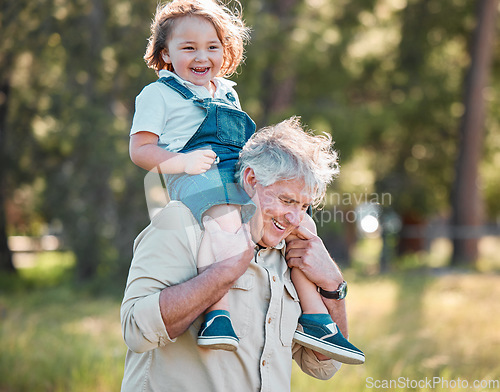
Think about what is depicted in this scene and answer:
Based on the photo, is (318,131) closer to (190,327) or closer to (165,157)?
(165,157)

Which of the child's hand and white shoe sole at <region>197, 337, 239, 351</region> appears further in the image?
the child's hand

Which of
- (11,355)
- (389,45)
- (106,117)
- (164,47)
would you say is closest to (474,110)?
(389,45)

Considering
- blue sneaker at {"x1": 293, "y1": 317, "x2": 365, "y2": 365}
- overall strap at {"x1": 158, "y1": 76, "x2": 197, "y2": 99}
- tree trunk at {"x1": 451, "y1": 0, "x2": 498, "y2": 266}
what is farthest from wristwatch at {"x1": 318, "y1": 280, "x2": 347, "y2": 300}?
tree trunk at {"x1": 451, "y1": 0, "x2": 498, "y2": 266}

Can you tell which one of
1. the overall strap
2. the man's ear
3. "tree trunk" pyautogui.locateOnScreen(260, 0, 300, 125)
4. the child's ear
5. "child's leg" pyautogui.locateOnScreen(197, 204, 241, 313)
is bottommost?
"child's leg" pyautogui.locateOnScreen(197, 204, 241, 313)

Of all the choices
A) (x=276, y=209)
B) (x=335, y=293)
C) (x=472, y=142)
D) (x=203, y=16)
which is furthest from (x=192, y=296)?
(x=472, y=142)

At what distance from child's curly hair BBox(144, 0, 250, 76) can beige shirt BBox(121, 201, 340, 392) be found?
817 millimetres

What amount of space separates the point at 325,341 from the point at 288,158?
0.74m

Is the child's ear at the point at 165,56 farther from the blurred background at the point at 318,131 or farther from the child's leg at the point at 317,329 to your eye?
the blurred background at the point at 318,131

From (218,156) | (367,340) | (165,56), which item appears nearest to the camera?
(218,156)

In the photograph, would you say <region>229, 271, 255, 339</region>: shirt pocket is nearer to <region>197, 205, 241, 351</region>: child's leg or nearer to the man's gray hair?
<region>197, 205, 241, 351</region>: child's leg

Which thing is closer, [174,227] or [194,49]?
[174,227]

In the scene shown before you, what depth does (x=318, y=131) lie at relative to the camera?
478 inches

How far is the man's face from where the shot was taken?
95.0 inches

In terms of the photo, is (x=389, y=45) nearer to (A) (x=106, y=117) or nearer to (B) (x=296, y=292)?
(A) (x=106, y=117)
